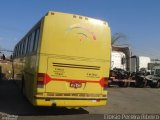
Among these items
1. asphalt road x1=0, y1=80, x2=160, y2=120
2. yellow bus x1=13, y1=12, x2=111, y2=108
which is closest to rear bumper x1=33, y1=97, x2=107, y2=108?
yellow bus x1=13, y1=12, x2=111, y2=108

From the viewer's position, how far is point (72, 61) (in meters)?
13.2

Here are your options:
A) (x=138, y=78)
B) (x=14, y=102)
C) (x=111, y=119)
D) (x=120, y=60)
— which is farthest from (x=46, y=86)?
(x=120, y=60)

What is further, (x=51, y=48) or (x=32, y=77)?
(x=32, y=77)

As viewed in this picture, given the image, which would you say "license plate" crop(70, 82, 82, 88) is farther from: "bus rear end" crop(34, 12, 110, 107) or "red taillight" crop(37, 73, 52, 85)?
"red taillight" crop(37, 73, 52, 85)

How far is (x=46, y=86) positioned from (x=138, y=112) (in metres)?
4.33

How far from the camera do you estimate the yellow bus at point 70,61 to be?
12.8 meters

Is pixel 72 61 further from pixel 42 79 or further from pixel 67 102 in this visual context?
pixel 67 102

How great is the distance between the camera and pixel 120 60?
3778cm

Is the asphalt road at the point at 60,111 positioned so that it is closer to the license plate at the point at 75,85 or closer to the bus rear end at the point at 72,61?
the bus rear end at the point at 72,61

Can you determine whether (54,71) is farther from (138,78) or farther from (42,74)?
(138,78)

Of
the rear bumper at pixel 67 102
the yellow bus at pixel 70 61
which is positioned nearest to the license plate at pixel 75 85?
the yellow bus at pixel 70 61

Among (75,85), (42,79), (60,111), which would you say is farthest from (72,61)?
(60,111)

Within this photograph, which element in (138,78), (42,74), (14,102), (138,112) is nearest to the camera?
(42,74)

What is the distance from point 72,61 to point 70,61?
0.07 metres
